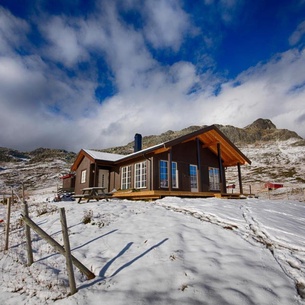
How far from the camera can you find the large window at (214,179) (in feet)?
62.0

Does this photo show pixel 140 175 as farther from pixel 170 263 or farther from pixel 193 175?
pixel 170 263

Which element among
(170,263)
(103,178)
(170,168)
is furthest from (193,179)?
(170,263)

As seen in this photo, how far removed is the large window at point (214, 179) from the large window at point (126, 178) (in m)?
6.87

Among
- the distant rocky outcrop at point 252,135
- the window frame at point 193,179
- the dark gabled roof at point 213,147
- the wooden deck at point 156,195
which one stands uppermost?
the distant rocky outcrop at point 252,135

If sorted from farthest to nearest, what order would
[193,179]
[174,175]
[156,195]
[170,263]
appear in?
[193,179], [174,175], [156,195], [170,263]

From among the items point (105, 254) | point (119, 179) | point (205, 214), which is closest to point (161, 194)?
point (205, 214)

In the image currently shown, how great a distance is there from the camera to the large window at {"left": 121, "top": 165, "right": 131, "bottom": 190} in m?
17.5

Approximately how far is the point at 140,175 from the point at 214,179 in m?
6.92

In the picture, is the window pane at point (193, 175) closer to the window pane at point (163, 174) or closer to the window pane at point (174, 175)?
the window pane at point (174, 175)

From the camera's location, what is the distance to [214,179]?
19.2 m

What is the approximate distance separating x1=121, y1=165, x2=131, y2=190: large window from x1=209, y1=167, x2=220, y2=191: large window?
6.87 meters

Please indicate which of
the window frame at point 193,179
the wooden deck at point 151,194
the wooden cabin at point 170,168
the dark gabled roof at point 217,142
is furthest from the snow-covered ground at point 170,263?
the window frame at point 193,179

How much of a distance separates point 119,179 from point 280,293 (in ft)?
51.4

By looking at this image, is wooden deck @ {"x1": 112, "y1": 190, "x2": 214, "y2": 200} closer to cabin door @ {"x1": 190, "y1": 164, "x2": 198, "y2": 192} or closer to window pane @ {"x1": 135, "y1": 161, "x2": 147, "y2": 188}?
window pane @ {"x1": 135, "y1": 161, "x2": 147, "y2": 188}
